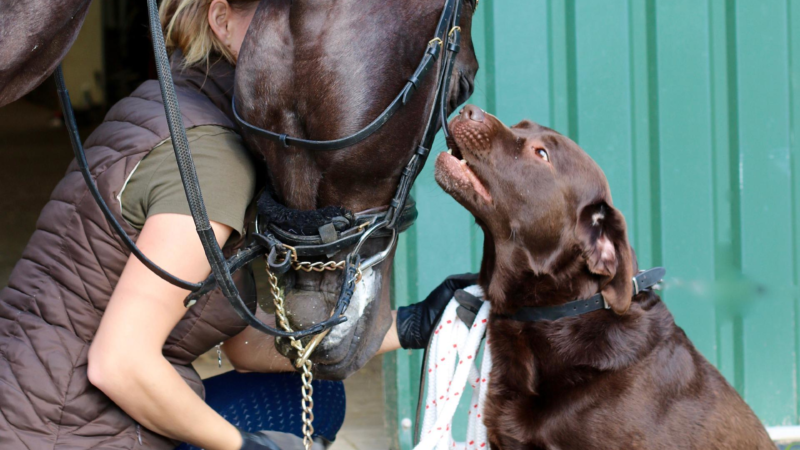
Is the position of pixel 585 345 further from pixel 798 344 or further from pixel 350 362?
pixel 798 344

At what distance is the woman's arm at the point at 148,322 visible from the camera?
1.66 meters

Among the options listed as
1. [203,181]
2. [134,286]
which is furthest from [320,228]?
[134,286]

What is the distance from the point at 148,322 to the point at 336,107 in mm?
624

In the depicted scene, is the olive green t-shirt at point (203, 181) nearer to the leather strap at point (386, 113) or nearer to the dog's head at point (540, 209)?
the leather strap at point (386, 113)

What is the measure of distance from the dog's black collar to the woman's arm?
2.53ft

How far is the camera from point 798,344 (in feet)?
10.6

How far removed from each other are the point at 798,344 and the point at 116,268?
9.12 ft

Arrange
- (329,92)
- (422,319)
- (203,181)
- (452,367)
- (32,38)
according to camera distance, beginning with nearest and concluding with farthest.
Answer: (32,38) → (329,92) → (203,181) → (452,367) → (422,319)

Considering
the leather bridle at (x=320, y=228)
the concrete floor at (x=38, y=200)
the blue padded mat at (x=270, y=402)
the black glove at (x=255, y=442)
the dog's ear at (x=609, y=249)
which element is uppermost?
the leather bridle at (x=320, y=228)

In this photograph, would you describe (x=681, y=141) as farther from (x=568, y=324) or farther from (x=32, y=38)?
(x=32, y=38)

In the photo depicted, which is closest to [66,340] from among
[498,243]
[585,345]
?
[498,243]

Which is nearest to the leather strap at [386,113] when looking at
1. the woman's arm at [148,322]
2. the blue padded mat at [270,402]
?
the woman's arm at [148,322]

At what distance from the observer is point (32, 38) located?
4.42 ft

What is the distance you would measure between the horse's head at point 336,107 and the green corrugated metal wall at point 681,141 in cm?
137
